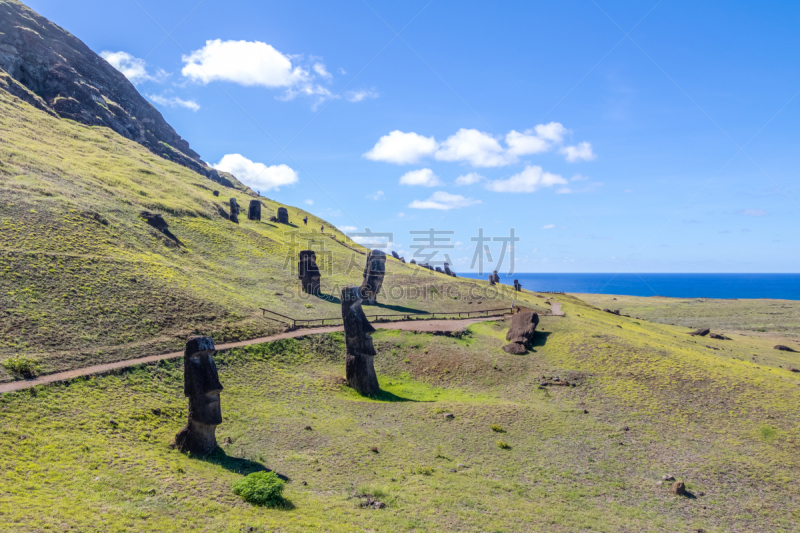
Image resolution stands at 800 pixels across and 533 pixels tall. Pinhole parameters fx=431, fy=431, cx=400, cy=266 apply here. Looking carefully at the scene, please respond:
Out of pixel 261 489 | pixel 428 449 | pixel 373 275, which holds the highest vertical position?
pixel 373 275

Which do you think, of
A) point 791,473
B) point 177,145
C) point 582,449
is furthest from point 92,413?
point 177,145

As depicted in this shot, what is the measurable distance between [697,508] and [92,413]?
27.3 meters

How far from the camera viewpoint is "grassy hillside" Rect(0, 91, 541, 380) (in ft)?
96.6

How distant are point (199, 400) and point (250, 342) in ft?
52.8

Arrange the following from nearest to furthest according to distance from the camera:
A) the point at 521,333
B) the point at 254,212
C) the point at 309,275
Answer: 1. the point at 521,333
2. the point at 309,275
3. the point at 254,212

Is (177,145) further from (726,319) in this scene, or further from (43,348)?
(726,319)

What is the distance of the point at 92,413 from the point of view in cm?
2075

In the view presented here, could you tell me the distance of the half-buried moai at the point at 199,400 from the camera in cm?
1934

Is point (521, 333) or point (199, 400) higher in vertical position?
point (521, 333)

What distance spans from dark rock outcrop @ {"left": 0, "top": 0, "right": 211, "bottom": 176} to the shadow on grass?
401 ft

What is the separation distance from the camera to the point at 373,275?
54312 mm

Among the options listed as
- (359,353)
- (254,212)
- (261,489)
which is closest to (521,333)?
(359,353)

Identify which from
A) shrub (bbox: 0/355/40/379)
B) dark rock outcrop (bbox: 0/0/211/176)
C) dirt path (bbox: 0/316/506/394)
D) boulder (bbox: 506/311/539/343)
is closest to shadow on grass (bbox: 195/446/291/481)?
dirt path (bbox: 0/316/506/394)

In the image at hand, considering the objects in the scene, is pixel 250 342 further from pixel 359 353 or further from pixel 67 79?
pixel 67 79
